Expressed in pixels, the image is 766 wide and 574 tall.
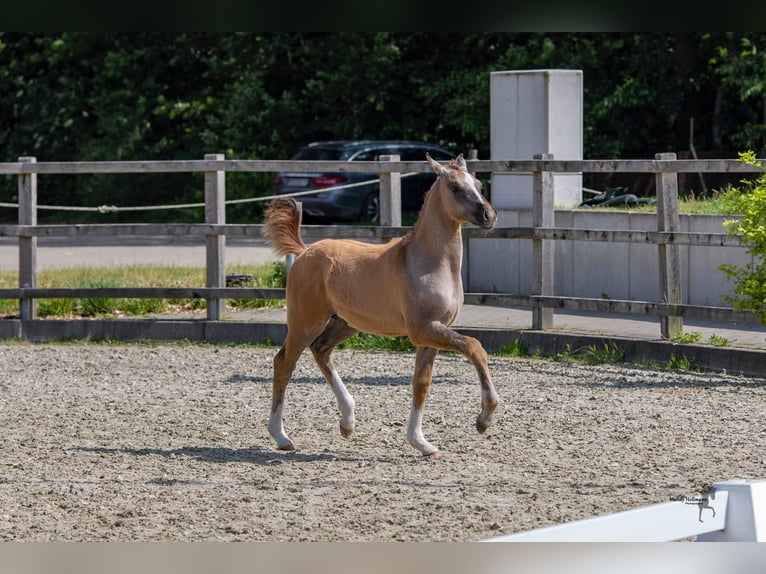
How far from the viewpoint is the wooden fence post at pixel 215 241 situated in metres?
12.2

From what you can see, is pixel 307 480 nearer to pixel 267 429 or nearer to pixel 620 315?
pixel 267 429

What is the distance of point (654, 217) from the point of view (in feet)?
42.3

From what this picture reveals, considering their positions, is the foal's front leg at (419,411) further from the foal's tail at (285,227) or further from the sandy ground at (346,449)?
the foal's tail at (285,227)

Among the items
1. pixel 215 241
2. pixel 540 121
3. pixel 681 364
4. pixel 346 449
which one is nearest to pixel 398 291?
pixel 346 449

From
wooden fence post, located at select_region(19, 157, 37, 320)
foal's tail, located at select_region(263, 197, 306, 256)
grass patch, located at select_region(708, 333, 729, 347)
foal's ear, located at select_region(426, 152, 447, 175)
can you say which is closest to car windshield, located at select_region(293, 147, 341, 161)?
wooden fence post, located at select_region(19, 157, 37, 320)

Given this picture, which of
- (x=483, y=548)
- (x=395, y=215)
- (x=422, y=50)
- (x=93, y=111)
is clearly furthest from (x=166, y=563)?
(x=93, y=111)

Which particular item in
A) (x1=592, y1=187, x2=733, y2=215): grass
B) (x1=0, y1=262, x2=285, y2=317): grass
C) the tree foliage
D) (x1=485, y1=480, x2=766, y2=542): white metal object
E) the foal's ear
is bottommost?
(x1=485, y1=480, x2=766, y2=542): white metal object

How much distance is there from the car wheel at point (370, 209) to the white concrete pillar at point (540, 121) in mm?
7366

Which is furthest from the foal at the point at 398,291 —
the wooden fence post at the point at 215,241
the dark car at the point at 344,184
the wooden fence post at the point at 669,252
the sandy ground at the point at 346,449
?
the dark car at the point at 344,184

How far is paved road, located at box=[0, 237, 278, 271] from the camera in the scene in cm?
1870

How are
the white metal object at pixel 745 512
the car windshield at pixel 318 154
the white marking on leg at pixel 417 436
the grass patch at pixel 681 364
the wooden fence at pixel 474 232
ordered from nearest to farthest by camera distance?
the white metal object at pixel 745 512, the white marking on leg at pixel 417 436, the grass patch at pixel 681 364, the wooden fence at pixel 474 232, the car windshield at pixel 318 154

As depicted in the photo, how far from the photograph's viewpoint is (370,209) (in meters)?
23.0

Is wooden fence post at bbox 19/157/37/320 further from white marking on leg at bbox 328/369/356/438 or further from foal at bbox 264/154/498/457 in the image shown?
white marking on leg at bbox 328/369/356/438

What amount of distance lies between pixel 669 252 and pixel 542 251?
4.27 ft
